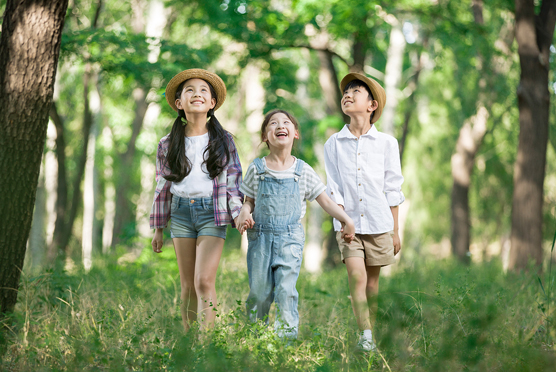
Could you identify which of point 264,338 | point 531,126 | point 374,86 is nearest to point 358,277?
point 264,338

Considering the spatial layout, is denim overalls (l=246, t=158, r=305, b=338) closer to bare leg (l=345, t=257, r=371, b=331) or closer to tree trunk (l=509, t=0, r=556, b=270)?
bare leg (l=345, t=257, r=371, b=331)

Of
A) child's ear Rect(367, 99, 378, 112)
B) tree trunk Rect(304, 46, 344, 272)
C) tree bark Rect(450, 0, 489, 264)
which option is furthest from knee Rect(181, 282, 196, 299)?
tree bark Rect(450, 0, 489, 264)

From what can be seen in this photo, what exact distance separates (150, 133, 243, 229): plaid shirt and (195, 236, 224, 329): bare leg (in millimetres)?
178

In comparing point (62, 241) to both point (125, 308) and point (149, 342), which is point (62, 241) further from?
point (149, 342)

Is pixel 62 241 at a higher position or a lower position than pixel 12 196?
lower

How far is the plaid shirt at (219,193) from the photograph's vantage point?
12.6 feet

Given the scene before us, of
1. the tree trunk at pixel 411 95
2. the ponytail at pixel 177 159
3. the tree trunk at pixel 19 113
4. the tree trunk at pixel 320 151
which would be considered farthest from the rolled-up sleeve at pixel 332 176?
the tree trunk at pixel 411 95

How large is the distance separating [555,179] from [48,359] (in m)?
20.8

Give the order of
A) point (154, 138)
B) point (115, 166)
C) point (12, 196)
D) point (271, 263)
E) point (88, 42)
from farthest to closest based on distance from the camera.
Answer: point (115, 166)
point (154, 138)
point (88, 42)
point (12, 196)
point (271, 263)

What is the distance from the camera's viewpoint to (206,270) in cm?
381

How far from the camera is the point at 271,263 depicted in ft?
12.3

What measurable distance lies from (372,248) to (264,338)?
128cm

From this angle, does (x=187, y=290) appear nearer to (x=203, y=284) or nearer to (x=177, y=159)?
(x=203, y=284)

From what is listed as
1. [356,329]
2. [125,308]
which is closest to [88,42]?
[125,308]
